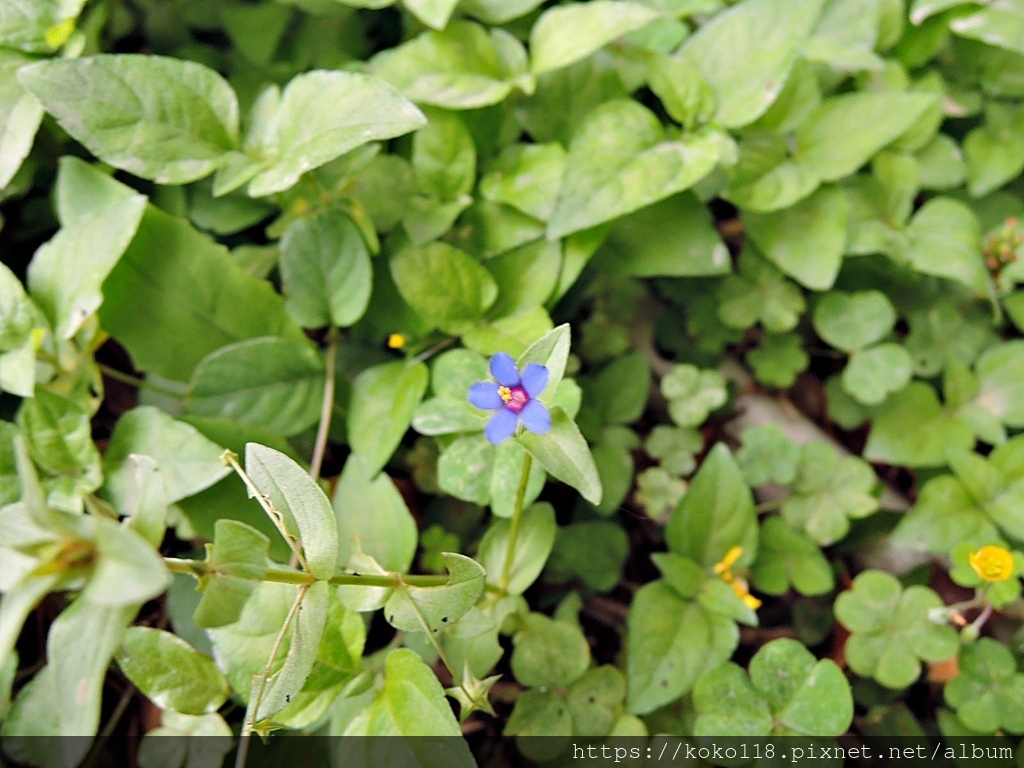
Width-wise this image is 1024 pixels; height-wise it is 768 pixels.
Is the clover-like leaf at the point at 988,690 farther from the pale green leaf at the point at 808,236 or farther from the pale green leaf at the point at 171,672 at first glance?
the pale green leaf at the point at 171,672

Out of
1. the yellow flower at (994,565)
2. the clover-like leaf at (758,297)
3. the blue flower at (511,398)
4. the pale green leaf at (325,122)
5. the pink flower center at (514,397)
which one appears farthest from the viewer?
the clover-like leaf at (758,297)

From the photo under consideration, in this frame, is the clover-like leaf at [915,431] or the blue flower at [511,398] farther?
the clover-like leaf at [915,431]

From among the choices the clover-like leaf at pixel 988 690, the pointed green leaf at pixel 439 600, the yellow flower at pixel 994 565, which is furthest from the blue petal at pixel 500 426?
the clover-like leaf at pixel 988 690

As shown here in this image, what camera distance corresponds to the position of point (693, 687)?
1.65 m

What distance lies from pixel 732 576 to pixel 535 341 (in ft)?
2.62

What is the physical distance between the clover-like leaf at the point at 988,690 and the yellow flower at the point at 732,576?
0.48 meters

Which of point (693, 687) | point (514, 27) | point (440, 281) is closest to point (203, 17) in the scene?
point (514, 27)

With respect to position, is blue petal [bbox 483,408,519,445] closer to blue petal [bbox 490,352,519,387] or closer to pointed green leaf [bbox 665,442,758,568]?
blue petal [bbox 490,352,519,387]

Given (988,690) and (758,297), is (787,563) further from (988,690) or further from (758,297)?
(758,297)

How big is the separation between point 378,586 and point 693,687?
804 mm

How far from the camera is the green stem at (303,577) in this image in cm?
99

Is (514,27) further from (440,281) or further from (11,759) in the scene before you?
(11,759)

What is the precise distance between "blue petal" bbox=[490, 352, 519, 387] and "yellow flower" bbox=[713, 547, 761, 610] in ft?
2.73

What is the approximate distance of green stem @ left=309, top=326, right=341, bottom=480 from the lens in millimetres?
1758
